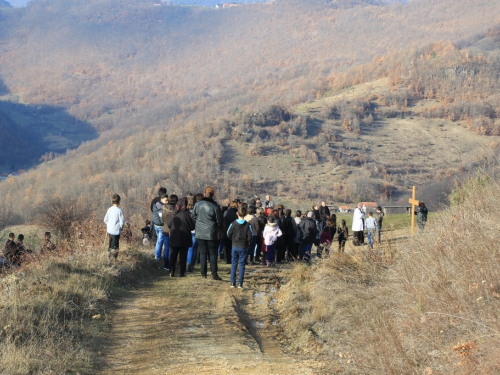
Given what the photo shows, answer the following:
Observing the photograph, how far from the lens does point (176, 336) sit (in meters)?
6.94

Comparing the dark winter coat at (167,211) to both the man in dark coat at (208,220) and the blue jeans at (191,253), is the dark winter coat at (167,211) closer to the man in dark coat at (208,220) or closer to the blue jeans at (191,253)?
the blue jeans at (191,253)

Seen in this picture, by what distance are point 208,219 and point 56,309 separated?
13.2 ft

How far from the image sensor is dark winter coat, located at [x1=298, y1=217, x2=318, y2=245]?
15148 mm

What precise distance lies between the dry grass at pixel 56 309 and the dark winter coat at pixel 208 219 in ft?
Answer: 5.12

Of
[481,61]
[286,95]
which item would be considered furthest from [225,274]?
[286,95]

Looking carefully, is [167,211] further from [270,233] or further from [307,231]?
[307,231]

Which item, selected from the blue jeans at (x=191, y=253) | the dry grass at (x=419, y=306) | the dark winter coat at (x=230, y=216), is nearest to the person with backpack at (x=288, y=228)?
the dark winter coat at (x=230, y=216)

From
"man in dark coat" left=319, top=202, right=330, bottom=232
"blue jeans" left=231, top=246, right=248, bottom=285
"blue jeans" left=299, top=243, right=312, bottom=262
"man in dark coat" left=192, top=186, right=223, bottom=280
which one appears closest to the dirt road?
"blue jeans" left=231, top=246, right=248, bottom=285

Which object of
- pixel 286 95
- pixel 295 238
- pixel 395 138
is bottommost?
pixel 295 238

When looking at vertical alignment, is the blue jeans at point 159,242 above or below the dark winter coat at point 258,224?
below

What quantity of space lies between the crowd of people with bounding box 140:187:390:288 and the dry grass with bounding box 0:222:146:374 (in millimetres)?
1103

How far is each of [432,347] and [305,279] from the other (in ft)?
17.9

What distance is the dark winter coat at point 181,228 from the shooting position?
11.1m

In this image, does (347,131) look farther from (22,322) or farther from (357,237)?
(22,322)
